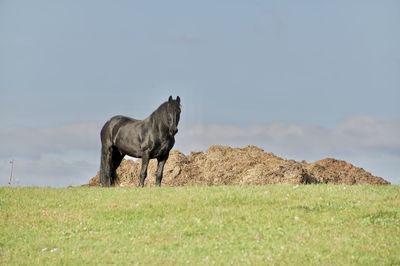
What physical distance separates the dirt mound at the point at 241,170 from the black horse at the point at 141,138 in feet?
12.6

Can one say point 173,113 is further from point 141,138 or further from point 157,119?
point 141,138

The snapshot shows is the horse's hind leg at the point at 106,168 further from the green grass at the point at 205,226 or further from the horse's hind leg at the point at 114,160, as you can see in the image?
the green grass at the point at 205,226

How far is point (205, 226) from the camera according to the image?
20.3 metres

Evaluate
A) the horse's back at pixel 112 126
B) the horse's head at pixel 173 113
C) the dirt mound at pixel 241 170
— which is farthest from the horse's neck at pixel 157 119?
the dirt mound at pixel 241 170

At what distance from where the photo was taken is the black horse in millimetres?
28797

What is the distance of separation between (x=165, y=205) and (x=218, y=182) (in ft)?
39.7

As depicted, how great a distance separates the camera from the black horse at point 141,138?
2880 cm

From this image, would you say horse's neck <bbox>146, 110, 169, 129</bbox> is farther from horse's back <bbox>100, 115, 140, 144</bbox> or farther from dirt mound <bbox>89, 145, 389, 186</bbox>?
dirt mound <bbox>89, 145, 389, 186</bbox>

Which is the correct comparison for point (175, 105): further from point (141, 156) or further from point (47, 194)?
point (47, 194)

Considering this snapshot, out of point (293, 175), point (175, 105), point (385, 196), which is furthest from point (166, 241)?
point (293, 175)

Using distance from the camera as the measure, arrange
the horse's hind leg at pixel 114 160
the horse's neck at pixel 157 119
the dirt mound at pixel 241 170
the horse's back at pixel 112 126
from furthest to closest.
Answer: the dirt mound at pixel 241 170 < the horse's hind leg at pixel 114 160 < the horse's back at pixel 112 126 < the horse's neck at pixel 157 119

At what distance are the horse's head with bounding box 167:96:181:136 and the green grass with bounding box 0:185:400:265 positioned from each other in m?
2.99

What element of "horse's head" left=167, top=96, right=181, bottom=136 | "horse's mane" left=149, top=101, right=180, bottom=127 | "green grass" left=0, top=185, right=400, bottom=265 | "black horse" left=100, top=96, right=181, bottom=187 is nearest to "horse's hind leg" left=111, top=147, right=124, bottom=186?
"black horse" left=100, top=96, right=181, bottom=187

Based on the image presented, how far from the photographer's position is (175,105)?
93.5ft
